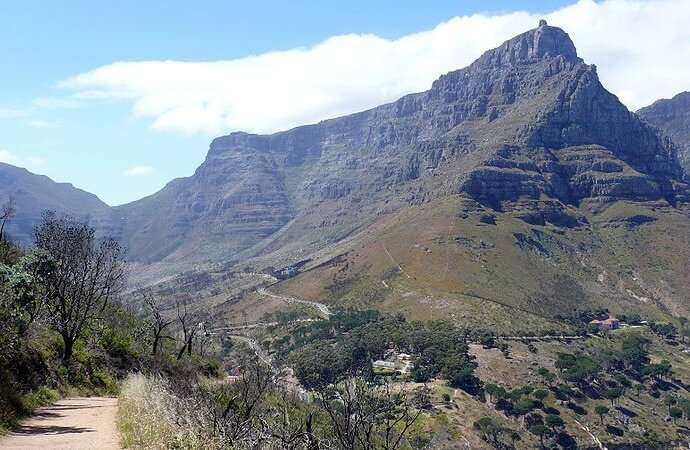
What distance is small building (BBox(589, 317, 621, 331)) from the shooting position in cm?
16675

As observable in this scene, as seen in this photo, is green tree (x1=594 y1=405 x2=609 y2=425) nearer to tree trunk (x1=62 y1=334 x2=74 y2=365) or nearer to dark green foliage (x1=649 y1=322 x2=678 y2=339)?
dark green foliage (x1=649 y1=322 x2=678 y2=339)

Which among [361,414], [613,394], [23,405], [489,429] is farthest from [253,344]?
[361,414]

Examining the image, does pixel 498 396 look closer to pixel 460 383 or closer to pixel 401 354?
pixel 460 383

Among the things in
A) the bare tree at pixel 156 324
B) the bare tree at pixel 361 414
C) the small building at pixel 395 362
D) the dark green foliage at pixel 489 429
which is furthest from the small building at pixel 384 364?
the bare tree at pixel 361 414

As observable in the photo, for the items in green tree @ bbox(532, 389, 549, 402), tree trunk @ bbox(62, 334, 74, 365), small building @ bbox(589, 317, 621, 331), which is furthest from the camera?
small building @ bbox(589, 317, 621, 331)

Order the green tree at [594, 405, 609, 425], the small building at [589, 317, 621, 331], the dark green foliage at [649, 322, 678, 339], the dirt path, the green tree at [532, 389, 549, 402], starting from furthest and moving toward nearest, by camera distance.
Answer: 1. the small building at [589, 317, 621, 331]
2. the dark green foliage at [649, 322, 678, 339]
3. the green tree at [594, 405, 609, 425]
4. the green tree at [532, 389, 549, 402]
5. the dirt path

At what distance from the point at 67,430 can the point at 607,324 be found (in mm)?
178179

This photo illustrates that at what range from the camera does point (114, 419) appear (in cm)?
1770

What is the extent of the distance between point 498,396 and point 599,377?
97.9ft

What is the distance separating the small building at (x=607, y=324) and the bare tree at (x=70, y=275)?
158 meters

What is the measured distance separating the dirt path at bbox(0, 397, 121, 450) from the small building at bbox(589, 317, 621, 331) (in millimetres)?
169778

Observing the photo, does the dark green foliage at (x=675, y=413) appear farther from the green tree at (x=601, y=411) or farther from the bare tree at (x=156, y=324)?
the bare tree at (x=156, y=324)

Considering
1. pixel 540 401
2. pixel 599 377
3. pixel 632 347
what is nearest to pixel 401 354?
pixel 540 401

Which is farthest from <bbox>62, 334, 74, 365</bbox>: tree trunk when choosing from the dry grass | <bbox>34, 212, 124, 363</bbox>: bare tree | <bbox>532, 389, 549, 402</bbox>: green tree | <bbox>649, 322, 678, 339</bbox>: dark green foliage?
<bbox>649, 322, 678, 339</bbox>: dark green foliage
